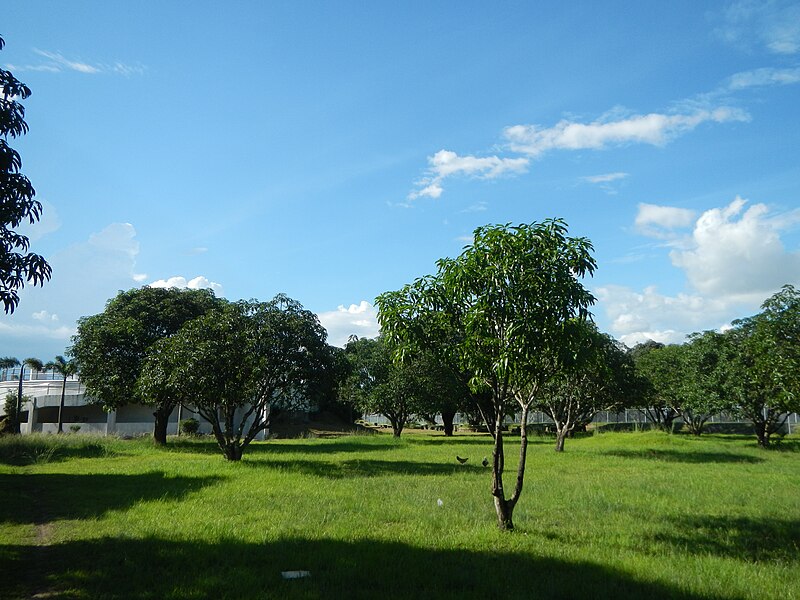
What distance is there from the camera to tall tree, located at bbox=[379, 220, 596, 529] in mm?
9984

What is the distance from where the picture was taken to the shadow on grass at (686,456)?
2731 cm

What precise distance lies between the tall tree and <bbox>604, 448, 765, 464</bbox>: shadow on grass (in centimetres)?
2035

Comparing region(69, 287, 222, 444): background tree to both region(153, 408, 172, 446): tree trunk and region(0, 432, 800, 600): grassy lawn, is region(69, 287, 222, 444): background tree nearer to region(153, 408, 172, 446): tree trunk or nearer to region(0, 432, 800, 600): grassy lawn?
region(153, 408, 172, 446): tree trunk

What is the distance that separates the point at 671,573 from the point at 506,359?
12.1ft

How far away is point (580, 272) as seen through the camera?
1034 centimetres

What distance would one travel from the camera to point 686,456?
97.2 feet

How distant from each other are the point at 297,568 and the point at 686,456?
2711 centimetres

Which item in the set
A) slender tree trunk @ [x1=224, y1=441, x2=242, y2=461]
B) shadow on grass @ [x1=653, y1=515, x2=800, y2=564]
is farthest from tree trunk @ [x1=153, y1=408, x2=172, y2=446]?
shadow on grass @ [x1=653, y1=515, x2=800, y2=564]

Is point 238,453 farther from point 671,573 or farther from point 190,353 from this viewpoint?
point 671,573

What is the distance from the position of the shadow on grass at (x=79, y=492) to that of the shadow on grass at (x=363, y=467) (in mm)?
3659

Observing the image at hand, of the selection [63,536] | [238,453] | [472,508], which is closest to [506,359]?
[472,508]

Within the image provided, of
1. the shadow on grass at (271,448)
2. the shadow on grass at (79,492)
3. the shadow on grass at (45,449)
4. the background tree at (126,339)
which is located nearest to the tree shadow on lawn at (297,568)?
the shadow on grass at (79,492)

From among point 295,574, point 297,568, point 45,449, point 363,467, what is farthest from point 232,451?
point 295,574

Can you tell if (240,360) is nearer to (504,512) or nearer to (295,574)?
(504,512)
